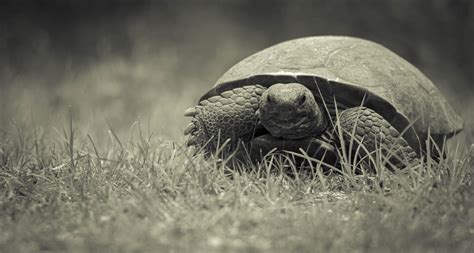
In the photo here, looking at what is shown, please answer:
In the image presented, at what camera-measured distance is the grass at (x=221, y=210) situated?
1.54 metres

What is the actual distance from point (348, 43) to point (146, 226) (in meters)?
1.87

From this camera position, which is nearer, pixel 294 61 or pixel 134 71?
pixel 294 61

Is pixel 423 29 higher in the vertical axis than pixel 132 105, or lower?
higher

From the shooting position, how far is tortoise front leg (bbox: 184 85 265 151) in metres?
2.64

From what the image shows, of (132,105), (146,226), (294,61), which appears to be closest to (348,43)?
(294,61)

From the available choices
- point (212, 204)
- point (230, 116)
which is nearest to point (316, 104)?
point (230, 116)

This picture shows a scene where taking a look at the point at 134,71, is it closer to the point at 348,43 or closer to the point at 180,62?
the point at 180,62

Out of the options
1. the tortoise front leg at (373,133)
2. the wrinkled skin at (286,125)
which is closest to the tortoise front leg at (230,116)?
the wrinkled skin at (286,125)

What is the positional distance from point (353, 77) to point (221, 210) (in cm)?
117

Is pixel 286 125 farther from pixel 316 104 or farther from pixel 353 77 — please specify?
pixel 353 77

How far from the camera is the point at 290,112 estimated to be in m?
2.43

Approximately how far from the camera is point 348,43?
304cm

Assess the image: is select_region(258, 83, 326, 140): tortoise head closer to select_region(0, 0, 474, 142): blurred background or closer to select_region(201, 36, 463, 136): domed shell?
select_region(201, 36, 463, 136): domed shell

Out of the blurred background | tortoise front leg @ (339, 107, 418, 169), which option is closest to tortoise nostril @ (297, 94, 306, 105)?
tortoise front leg @ (339, 107, 418, 169)
